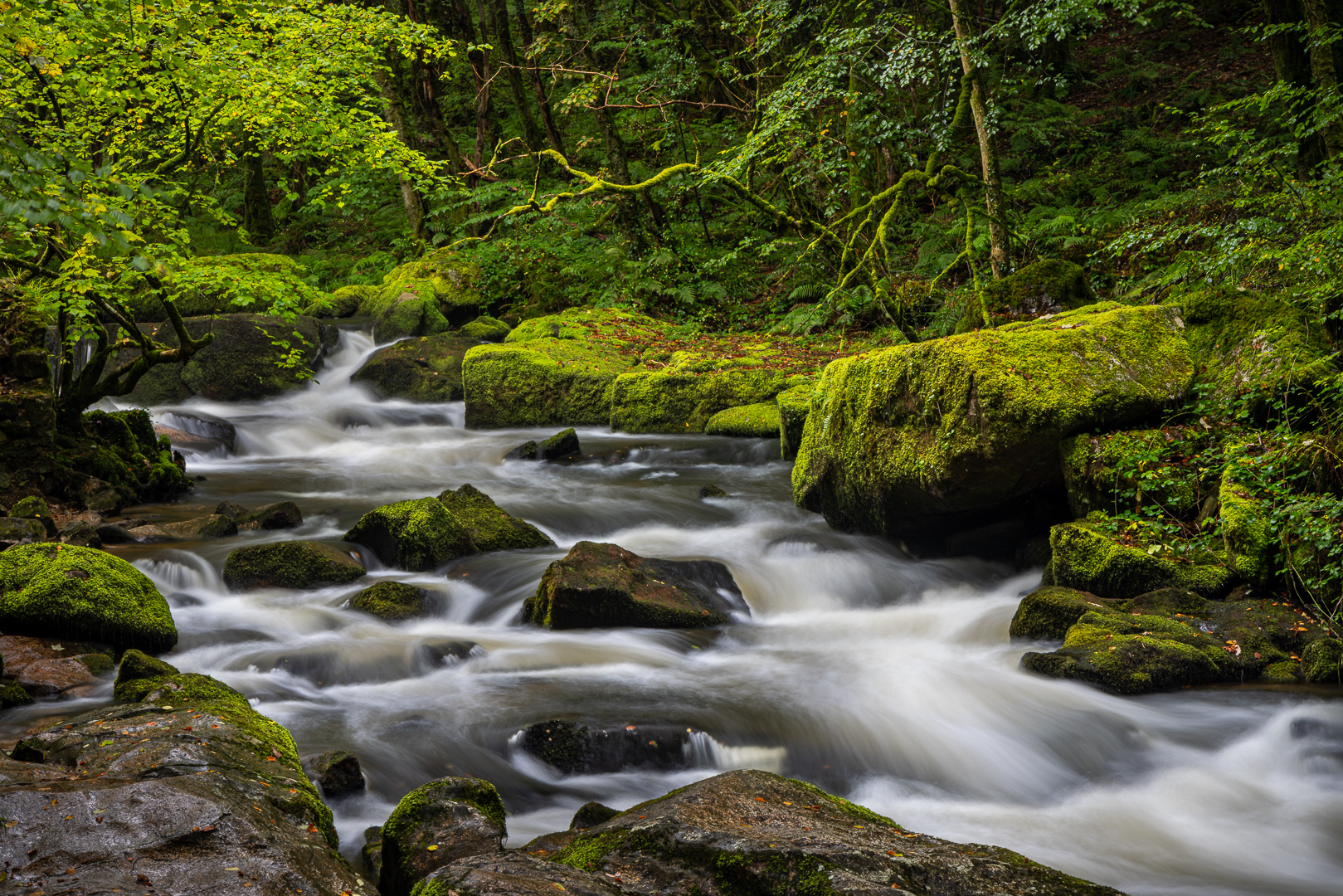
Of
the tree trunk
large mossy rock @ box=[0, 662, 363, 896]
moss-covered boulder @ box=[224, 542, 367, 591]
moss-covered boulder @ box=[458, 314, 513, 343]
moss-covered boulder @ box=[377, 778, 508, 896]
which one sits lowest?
moss-covered boulder @ box=[224, 542, 367, 591]

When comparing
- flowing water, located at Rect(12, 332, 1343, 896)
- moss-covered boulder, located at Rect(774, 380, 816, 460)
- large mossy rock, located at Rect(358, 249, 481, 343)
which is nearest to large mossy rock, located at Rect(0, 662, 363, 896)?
flowing water, located at Rect(12, 332, 1343, 896)

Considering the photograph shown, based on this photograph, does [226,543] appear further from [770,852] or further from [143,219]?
[770,852]

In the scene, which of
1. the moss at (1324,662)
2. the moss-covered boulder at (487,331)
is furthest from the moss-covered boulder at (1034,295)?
the moss-covered boulder at (487,331)

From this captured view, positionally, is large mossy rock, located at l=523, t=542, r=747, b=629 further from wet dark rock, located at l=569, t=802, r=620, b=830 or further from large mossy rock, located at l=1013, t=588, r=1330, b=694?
wet dark rock, located at l=569, t=802, r=620, b=830

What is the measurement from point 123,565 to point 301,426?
8225mm

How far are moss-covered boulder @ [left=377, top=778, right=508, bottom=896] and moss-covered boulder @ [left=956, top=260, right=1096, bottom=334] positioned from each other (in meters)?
7.31

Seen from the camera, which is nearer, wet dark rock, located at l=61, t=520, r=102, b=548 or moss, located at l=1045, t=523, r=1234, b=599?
moss, located at l=1045, t=523, r=1234, b=599

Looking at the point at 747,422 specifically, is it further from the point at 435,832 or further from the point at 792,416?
the point at 435,832

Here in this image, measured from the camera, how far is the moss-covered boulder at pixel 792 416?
10195 mm

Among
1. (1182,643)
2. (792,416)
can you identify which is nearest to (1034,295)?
(792,416)

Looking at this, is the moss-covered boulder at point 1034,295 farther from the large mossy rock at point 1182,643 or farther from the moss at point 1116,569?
the large mossy rock at point 1182,643

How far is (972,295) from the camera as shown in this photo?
31.5 ft

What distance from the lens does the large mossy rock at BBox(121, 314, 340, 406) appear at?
14.6 m

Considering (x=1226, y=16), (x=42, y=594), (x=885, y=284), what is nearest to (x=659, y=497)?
(x=885, y=284)
